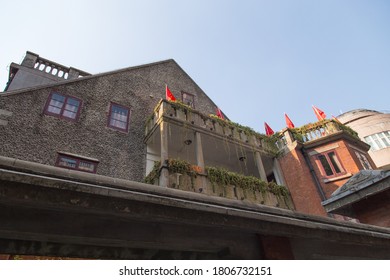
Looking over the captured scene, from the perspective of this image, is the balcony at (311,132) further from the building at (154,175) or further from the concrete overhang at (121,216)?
the concrete overhang at (121,216)

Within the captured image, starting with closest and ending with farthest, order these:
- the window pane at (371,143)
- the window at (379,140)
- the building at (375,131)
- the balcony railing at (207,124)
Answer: the balcony railing at (207,124) → the building at (375,131) → the window at (379,140) → the window pane at (371,143)

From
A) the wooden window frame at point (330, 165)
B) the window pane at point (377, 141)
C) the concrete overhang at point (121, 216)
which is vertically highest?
the window pane at point (377, 141)

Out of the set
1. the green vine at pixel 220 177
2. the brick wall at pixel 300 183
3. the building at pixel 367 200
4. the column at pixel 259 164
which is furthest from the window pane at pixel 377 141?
the building at pixel 367 200

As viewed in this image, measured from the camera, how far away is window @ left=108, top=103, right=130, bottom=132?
12914 millimetres

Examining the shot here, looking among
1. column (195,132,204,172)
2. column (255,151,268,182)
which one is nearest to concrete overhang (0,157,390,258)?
column (195,132,204,172)

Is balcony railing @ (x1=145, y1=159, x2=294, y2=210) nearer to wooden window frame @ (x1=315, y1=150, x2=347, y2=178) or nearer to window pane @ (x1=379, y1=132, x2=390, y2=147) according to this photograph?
wooden window frame @ (x1=315, y1=150, x2=347, y2=178)

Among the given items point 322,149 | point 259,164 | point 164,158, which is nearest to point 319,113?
point 322,149

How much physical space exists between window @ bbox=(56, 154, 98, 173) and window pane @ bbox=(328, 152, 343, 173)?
1324 cm

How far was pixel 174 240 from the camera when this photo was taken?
2928mm

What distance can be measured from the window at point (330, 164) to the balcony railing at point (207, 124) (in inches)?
108

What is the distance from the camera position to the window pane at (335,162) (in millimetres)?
14212

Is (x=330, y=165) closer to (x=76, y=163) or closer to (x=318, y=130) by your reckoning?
(x=318, y=130)

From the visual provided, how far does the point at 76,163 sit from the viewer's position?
1052 cm

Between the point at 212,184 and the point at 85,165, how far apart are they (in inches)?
222
